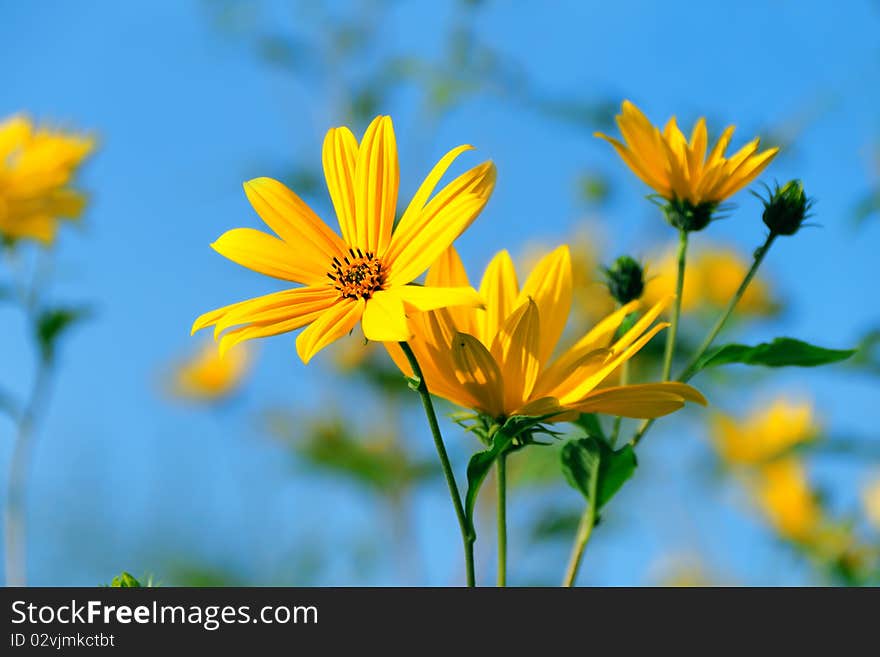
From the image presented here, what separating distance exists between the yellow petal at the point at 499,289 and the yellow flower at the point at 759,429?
5.02 feet

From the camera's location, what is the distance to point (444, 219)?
0.47 m

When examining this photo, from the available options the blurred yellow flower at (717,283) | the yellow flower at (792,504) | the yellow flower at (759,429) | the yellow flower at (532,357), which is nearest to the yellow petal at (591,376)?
the yellow flower at (532,357)

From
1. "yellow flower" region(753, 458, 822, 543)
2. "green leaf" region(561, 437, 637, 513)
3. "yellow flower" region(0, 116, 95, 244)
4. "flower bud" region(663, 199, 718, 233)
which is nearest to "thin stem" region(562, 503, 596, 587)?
"green leaf" region(561, 437, 637, 513)

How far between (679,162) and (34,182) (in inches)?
34.7

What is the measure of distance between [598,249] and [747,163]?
176 centimetres

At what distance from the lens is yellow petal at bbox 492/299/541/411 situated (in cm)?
49

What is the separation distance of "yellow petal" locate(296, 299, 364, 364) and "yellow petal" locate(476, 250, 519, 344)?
3.3 inches

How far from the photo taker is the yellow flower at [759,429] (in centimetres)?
200

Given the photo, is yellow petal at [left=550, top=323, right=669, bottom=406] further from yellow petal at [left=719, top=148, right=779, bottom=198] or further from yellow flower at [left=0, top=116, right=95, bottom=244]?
yellow flower at [left=0, top=116, right=95, bottom=244]

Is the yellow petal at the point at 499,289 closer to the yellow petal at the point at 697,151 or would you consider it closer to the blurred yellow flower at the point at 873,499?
the yellow petal at the point at 697,151

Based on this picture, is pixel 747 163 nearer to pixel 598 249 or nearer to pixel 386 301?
pixel 386 301

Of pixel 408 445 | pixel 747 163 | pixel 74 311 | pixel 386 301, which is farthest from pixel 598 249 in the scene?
pixel 386 301
